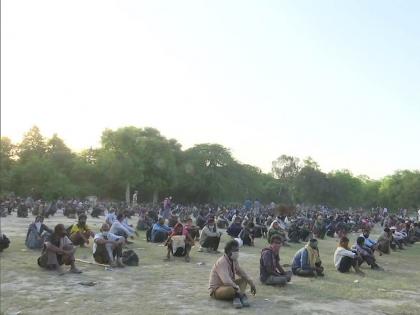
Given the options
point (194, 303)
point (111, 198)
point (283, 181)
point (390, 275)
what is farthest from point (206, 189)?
point (194, 303)

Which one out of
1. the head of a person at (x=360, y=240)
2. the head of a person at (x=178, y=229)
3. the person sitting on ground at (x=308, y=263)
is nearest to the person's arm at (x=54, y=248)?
the head of a person at (x=178, y=229)

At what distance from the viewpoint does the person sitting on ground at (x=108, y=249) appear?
38.5ft

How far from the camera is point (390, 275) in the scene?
1287cm

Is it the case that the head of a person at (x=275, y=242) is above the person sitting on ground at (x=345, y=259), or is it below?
above

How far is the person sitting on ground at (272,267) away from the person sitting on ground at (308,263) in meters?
1.42

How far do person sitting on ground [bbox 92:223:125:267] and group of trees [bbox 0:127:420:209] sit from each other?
143 feet

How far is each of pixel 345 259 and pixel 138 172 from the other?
5245 cm

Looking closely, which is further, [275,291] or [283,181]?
[283,181]

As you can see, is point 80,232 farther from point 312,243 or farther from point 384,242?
point 384,242

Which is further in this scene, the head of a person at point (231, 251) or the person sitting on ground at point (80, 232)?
the person sitting on ground at point (80, 232)

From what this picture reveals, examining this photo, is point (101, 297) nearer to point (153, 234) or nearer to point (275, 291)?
point (275, 291)

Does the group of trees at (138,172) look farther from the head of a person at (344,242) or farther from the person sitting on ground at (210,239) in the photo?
the head of a person at (344,242)

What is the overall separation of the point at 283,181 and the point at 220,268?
9602 cm

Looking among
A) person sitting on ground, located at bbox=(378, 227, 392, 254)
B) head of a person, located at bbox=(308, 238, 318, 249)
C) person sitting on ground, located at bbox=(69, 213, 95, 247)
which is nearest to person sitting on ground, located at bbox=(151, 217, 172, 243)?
person sitting on ground, located at bbox=(69, 213, 95, 247)
